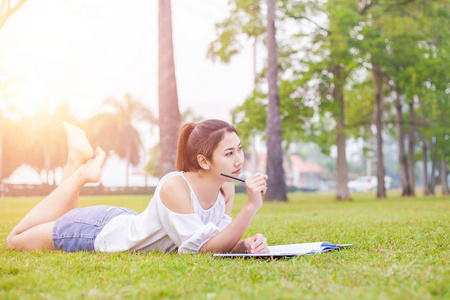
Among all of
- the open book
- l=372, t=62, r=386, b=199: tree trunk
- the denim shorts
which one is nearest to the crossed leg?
the denim shorts

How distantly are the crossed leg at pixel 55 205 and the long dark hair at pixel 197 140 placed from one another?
3.77ft

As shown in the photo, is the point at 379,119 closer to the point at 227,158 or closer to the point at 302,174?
the point at 227,158

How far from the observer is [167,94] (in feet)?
40.9

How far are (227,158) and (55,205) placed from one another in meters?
1.73

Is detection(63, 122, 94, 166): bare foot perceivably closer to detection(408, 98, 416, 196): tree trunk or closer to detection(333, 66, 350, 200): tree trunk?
detection(333, 66, 350, 200): tree trunk

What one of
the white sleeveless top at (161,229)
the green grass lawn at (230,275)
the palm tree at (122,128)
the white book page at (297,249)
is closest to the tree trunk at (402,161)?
the green grass lawn at (230,275)

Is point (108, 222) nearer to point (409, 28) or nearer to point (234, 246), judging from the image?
point (234, 246)

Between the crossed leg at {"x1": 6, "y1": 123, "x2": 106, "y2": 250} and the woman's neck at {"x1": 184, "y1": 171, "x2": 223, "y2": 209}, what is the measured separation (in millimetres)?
1244

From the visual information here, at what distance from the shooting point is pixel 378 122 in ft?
73.8

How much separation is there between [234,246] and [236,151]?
2.44 feet

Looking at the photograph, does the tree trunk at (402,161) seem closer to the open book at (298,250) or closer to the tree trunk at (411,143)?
the tree trunk at (411,143)

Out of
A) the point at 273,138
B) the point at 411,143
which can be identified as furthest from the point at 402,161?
the point at 273,138

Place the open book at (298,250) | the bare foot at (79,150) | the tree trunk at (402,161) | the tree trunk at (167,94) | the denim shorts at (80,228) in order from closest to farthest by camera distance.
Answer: the open book at (298,250), the denim shorts at (80,228), the bare foot at (79,150), the tree trunk at (167,94), the tree trunk at (402,161)

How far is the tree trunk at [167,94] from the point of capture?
12.0 m
